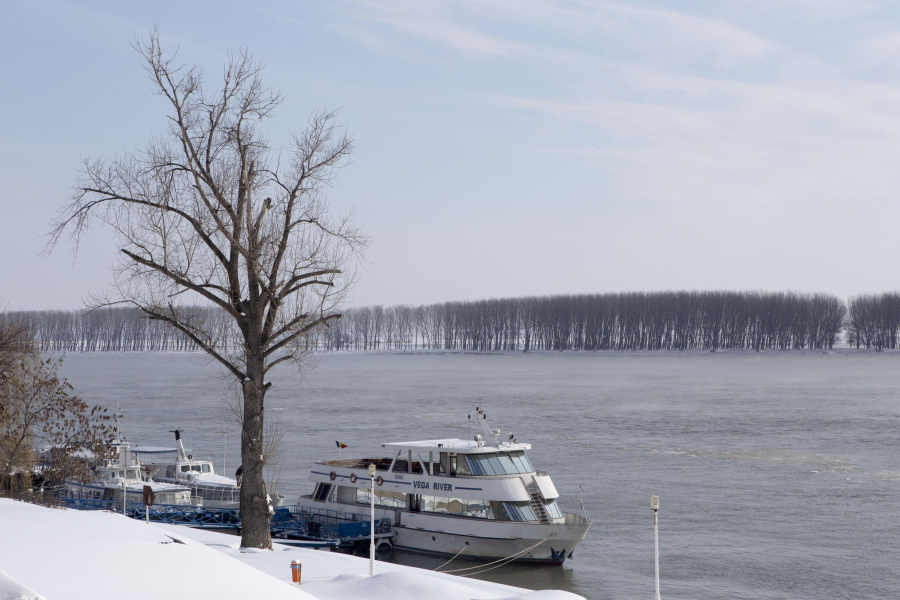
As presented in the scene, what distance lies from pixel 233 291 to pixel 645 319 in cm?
17376

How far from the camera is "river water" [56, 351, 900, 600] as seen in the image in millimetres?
24453

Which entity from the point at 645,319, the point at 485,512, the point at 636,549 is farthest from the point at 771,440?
the point at 645,319

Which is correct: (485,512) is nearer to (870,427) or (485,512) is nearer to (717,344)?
(870,427)

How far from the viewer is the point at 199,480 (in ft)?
113

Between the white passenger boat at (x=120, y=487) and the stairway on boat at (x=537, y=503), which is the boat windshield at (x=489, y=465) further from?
the white passenger boat at (x=120, y=487)

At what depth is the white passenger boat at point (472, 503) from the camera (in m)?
25.5

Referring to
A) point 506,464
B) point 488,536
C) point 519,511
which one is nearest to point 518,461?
point 506,464

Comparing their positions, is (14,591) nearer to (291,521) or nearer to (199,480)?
(291,521)

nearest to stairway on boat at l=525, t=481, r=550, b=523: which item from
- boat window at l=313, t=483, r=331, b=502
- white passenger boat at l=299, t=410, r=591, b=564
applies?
white passenger boat at l=299, t=410, r=591, b=564

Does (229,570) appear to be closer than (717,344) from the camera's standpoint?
Yes

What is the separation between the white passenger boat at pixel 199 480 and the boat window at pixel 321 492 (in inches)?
58.2

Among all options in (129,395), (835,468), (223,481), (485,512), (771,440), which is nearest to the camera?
(485,512)

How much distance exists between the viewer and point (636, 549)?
87.4ft

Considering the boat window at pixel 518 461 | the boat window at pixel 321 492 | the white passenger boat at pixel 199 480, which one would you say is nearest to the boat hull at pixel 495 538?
the boat window at pixel 518 461
